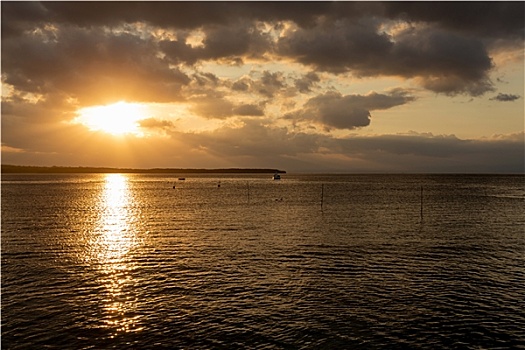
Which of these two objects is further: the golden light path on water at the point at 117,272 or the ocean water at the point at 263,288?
the golden light path on water at the point at 117,272

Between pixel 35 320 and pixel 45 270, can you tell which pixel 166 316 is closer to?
pixel 35 320

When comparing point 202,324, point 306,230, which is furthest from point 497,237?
point 202,324

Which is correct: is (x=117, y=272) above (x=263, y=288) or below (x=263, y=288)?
below

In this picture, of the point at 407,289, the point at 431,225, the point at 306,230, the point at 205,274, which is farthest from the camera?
the point at 431,225

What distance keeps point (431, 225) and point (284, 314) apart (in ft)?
174

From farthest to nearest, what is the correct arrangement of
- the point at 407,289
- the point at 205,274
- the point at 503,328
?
the point at 205,274 → the point at 407,289 → the point at 503,328

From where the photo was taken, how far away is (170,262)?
44938 millimetres

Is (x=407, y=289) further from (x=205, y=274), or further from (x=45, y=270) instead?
(x=45, y=270)

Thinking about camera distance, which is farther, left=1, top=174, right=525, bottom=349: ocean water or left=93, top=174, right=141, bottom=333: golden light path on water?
left=93, top=174, right=141, bottom=333: golden light path on water

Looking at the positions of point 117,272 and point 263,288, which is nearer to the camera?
point 263,288

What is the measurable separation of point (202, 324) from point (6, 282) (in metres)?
19.9

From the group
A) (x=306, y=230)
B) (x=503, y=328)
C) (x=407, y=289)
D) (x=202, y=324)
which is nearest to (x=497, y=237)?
(x=306, y=230)

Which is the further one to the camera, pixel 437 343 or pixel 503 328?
pixel 503 328

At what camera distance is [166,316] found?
28.7 m
